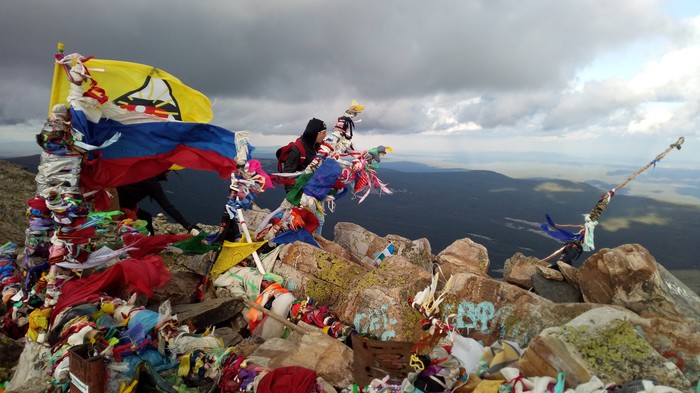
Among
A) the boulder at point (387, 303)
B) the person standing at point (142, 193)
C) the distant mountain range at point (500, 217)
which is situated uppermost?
the person standing at point (142, 193)

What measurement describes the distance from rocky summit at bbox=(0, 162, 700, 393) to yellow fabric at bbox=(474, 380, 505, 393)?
17 mm

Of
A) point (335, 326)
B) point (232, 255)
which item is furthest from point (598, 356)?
point (232, 255)

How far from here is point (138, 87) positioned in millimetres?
7086

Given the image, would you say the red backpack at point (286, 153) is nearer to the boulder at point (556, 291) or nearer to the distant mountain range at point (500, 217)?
the boulder at point (556, 291)

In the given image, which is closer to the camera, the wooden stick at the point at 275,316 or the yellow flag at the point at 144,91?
the wooden stick at the point at 275,316

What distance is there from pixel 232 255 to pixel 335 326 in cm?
269

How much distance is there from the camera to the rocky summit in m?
3.45

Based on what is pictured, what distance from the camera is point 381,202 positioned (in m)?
A: 191

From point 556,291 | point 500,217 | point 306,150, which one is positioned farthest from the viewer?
point 500,217

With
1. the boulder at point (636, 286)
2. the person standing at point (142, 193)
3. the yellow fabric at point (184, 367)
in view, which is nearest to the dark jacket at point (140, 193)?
the person standing at point (142, 193)

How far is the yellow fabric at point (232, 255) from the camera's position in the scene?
701cm

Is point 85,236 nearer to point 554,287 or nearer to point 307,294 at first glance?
point 307,294

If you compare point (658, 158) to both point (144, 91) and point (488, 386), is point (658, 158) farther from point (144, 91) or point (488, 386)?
point (144, 91)

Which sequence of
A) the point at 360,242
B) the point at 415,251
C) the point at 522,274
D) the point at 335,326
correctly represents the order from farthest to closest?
the point at 360,242
the point at 415,251
the point at 522,274
the point at 335,326
